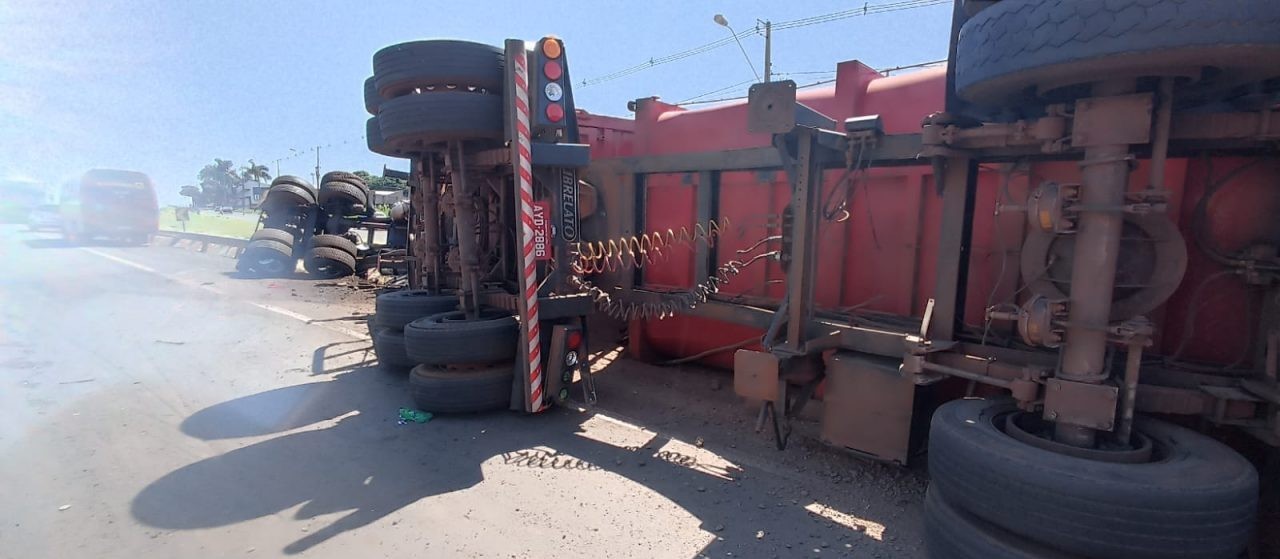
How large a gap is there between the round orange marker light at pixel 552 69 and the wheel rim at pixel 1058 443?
3701mm

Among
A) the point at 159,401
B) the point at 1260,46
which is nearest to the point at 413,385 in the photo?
the point at 159,401

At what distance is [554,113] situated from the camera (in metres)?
4.80

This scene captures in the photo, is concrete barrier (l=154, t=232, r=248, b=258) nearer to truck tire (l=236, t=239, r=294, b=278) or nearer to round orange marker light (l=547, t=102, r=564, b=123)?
truck tire (l=236, t=239, r=294, b=278)

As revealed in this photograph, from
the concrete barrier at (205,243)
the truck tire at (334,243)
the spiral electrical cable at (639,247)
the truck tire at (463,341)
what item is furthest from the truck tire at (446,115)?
the concrete barrier at (205,243)

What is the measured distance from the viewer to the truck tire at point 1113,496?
215 centimetres

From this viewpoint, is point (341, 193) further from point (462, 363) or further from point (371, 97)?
point (462, 363)

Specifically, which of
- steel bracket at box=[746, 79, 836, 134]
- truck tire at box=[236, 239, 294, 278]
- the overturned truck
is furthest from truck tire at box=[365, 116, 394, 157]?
truck tire at box=[236, 239, 294, 278]

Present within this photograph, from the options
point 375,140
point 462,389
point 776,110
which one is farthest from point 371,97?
point 776,110

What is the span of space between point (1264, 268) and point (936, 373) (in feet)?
4.73

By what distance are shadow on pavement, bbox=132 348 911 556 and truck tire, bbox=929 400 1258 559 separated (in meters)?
0.82

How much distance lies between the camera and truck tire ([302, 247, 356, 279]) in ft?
47.1

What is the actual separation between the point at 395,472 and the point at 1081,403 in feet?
12.1

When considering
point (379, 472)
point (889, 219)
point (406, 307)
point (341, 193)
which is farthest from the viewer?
point (341, 193)

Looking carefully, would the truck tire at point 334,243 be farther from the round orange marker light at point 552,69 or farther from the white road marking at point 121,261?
the round orange marker light at point 552,69
